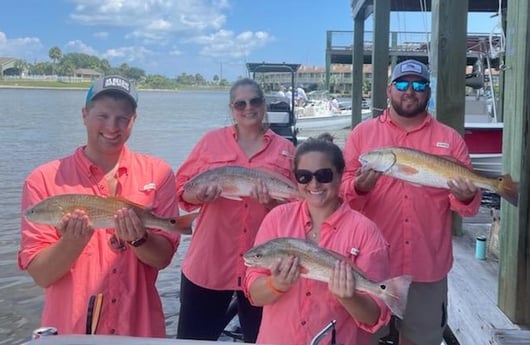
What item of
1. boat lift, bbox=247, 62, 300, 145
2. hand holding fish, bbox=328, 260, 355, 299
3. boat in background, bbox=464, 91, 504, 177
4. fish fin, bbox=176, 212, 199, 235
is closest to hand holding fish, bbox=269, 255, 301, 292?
hand holding fish, bbox=328, 260, 355, 299

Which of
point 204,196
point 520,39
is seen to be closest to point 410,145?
point 520,39

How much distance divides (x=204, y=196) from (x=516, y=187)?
1.71m

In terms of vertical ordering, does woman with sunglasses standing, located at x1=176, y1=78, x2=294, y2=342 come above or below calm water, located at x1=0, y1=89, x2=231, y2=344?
above

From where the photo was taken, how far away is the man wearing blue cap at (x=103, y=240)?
2.59 m

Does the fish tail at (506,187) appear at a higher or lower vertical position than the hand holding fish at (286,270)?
higher

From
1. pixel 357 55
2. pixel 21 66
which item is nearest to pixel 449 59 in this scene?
pixel 357 55

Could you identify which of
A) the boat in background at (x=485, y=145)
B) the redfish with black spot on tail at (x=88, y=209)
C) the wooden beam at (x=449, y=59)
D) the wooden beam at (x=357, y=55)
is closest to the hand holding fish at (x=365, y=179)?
the redfish with black spot on tail at (x=88, y=209)

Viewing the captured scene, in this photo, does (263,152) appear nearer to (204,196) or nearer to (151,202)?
(204,196)

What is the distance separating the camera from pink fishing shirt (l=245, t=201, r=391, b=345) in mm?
2514

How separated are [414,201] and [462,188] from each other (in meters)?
0.29

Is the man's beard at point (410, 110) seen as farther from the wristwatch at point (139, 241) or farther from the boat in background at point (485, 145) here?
the boat in background at point (485, 145)

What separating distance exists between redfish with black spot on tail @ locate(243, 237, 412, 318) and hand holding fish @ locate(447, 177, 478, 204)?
3.24 ft

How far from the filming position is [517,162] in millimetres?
3436

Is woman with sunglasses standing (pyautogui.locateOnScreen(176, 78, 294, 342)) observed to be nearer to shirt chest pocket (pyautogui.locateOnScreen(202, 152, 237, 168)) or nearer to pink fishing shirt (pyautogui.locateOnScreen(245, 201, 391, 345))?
shirt chest pocket (pyautogui.locateOnScreen(202, 152, 237, 168))
